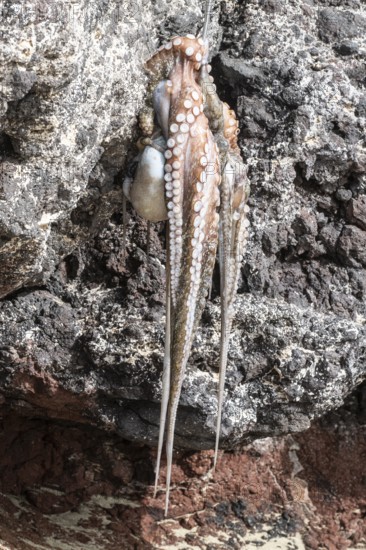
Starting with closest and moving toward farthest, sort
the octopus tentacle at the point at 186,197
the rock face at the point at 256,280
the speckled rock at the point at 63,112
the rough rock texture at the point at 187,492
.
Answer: the speckled rock at the point at 63,112
the octopus tentacle at the point at 186,197
the rock face at the point at 256,280
the rough rock texture at the point at 187,492

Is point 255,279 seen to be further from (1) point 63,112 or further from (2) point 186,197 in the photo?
(1) point 63,112

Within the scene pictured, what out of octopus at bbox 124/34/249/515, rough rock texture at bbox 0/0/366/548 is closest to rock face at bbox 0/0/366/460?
rough rock texture at bbox 0/0/366/548

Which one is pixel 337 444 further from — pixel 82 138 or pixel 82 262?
pixel 82 138

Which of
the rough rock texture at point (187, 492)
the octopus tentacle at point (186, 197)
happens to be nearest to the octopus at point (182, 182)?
the octopus tentacle at point (186, 197)

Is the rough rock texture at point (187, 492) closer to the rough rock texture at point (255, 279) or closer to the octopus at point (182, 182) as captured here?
the rough rock texture at point (255, 279)

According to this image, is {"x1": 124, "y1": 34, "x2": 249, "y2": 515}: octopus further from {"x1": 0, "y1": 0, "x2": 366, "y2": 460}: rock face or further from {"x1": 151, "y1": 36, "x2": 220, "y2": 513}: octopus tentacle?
{"x1": 0, "y1": 0, "x2": 366, "y2": 460}: rock face

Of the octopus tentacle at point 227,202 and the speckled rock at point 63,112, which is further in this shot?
the octopus tentacle at point 227,202

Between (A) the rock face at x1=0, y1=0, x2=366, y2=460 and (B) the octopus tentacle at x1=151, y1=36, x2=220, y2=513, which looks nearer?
(B) the octopus tentacle at x1=151, y1=36, x2=220, y2=513

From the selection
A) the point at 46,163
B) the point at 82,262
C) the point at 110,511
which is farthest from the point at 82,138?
the point at 110,511
